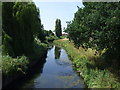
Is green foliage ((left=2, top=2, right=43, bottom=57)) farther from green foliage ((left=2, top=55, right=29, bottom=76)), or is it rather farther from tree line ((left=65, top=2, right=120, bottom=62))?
tree line ((left=65, top=2, right=120, bottom=62))

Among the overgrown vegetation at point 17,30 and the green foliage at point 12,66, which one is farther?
the overgrown vegetation at point 17,30

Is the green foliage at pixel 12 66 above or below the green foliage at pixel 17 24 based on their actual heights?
below

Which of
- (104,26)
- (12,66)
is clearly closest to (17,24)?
(12,66)

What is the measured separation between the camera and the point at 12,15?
85.9 ft

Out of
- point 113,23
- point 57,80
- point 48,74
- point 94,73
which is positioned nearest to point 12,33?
point 48,74

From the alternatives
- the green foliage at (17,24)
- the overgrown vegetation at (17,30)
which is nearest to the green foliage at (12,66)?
the overgrown vegetation at (17,30)

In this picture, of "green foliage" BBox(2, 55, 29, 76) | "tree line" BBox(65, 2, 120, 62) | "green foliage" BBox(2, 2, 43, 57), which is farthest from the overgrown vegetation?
"tree line" BBox(65, 2, 120, 62)

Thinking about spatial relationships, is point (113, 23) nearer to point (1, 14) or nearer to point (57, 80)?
point (57, 80)

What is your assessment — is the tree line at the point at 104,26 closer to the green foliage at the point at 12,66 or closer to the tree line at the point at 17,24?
the green foliage at the point at 12,66

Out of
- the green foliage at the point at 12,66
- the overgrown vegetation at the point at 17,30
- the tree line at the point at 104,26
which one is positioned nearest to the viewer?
the tree line at the point at 104,26

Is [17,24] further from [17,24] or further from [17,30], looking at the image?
[17,30]

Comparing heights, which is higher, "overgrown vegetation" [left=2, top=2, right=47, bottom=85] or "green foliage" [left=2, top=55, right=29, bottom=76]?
"overgrown vegetation" [left=2, top=2, right=47, bottom=85]

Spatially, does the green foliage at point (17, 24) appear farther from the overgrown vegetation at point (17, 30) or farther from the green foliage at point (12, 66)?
the green foliage at point (12, 66)

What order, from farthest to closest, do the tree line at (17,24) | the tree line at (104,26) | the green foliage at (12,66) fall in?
the tree line at (17,24) < the green foliage at (12,66) < the tree line at (104,26)
